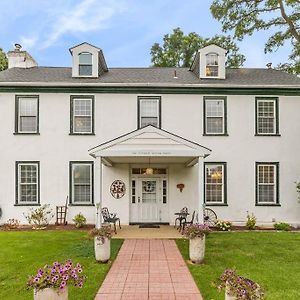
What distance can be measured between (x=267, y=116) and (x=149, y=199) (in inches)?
269

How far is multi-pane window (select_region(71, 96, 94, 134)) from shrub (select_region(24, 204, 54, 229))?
378 centimetres

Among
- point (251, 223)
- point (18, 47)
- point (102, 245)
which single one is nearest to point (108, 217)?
point (102, 245)

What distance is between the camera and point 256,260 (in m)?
9.80

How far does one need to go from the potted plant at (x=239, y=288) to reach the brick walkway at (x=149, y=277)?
1.63 metres

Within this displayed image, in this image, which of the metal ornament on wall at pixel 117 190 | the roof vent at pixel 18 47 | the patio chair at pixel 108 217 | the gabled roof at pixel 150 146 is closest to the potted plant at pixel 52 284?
the gabled roof at pixel 150 146

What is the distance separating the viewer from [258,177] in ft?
54.3

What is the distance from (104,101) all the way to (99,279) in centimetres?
1007

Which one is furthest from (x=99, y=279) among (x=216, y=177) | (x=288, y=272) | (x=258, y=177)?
(x=258, y=177)

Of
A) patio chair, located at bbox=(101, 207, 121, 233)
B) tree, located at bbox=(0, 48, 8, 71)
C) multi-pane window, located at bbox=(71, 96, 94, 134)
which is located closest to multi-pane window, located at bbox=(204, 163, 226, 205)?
patio chair, located at bbox=(101, 207, 121, 233)

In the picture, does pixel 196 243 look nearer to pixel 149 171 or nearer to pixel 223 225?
pixel 223 225

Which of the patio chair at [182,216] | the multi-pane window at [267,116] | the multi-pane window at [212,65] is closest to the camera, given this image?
the patio chair at [182,216]

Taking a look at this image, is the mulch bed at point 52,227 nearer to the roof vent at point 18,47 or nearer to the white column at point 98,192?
the white column at point 98,192

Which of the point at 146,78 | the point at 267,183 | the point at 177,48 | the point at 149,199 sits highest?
the point at 177,48

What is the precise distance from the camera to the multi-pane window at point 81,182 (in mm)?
16234
